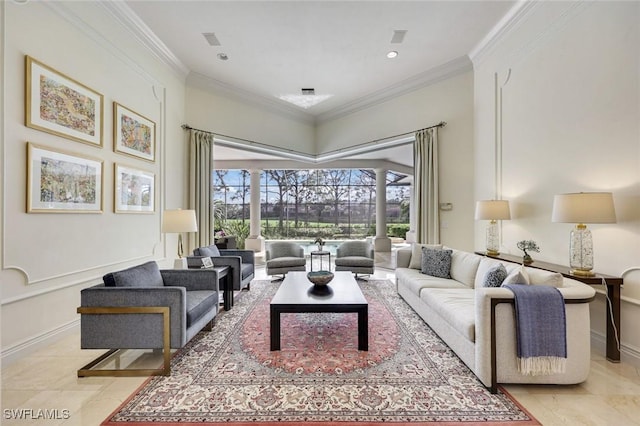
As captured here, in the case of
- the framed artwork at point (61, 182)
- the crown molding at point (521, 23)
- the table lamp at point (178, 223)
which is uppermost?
the crown molding at point (521, 23)

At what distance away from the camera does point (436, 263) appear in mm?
3951

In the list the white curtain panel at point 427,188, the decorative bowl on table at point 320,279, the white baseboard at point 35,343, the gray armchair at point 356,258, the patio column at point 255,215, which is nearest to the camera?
the white baseboard at point 35,343

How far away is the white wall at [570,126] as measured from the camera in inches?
98.0

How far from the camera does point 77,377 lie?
2.26 m

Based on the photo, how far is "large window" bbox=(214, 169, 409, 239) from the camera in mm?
11211

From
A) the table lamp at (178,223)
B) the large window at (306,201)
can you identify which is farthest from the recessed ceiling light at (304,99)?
the large window at (306,201)

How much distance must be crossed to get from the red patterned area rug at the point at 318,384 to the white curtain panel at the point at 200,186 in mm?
2379

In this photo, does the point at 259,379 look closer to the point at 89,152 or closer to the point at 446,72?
the point at 89,152

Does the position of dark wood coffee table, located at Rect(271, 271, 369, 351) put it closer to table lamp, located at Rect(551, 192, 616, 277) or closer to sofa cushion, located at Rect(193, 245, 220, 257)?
sofa cushion, located at Rect(193, 245, 220, 257)

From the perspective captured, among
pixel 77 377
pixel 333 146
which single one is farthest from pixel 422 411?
pixel 333 146

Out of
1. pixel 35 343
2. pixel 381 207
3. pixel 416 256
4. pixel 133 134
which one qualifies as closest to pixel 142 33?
pixel 133 134

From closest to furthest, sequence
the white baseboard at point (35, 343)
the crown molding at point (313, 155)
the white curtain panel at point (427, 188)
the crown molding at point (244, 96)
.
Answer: the white baseboard at point (35, 343) < the white curtain panel at point (427, 188) < the crown molding at point (244, 96) < the crown molding at point (313, 155)

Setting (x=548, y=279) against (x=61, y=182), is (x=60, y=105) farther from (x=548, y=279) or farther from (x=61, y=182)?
(x=548, y=279)

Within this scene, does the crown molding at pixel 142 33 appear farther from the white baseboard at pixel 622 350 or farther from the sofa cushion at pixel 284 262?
the white baseboard at pixel 622 350
